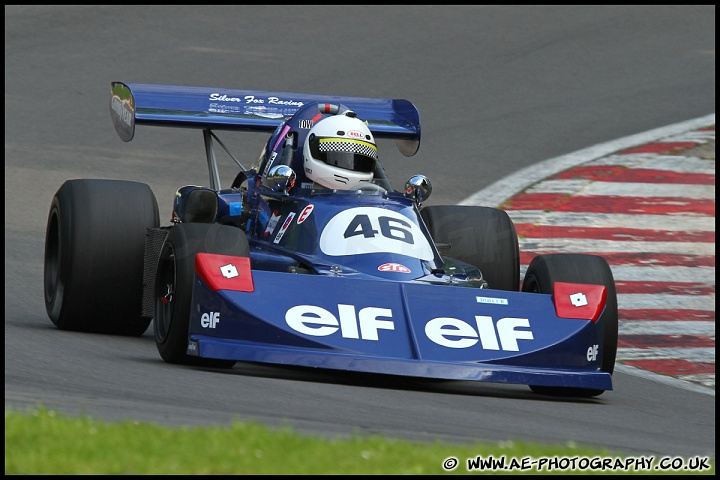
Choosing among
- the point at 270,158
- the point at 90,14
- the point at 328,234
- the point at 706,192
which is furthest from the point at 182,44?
the point at 328,234

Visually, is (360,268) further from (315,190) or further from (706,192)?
(706,192)

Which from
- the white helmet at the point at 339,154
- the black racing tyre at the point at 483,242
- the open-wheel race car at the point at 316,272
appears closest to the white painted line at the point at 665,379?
the open-wheel race car at the point at 316,272

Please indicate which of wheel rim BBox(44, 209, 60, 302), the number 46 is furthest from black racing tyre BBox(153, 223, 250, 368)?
wheel rim BBox(44, 209, 60, 302)

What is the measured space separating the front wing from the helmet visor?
1.28m

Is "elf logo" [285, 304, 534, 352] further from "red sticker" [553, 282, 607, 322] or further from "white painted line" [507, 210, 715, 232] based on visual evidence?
"white painted line" [507, 210, 715, 232]

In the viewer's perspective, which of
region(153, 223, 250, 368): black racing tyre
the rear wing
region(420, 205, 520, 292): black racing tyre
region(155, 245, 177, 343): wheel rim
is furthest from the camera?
the rear wing

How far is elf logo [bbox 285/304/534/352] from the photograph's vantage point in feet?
22.8

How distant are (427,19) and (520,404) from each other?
43.9ft

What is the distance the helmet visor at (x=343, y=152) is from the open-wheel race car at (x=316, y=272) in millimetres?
11

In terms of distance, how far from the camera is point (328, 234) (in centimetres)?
781

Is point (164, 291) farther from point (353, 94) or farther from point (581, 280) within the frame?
point (353, 94)

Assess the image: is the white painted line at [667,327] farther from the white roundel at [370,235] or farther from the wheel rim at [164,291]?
the wheel rim at [164,291]

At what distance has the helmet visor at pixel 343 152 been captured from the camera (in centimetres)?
838

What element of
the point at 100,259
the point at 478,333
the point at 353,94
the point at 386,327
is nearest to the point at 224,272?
the point at 386,327
